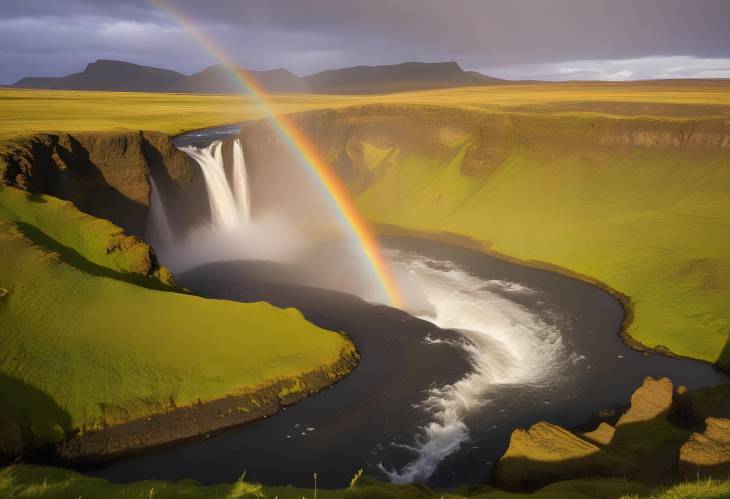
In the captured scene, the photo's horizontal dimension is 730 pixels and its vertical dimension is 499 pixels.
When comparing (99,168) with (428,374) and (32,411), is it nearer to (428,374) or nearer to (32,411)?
(32,411)

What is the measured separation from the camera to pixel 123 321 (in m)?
33.7

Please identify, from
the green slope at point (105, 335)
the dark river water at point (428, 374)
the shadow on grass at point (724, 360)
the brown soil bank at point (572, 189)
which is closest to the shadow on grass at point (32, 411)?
the green slope at point (105, 335)

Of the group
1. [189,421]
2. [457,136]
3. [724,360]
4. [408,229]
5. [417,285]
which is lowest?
[724,360]

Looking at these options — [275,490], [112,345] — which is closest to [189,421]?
[112,345]

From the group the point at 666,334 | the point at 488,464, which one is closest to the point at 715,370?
the point at 666,334

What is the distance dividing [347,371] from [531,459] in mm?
15559

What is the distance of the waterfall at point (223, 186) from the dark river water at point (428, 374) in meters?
9.78

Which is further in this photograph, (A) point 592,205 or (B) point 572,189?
(B) point 572,189

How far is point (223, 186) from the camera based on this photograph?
71688 millimetres

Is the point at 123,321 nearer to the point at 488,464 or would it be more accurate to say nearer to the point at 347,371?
the point at 347,371

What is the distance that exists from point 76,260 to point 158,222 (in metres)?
22.6

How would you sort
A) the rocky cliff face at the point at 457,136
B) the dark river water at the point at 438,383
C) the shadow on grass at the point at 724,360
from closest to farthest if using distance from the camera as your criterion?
the dark river water at the point at 438,383 < the shadow on grass at the point at 724,360 < the rocky cliff face at the point at 457,136

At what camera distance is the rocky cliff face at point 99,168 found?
4284 centimetres

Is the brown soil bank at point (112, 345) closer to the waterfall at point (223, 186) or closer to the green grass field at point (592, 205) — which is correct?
the waterfall at point (223, 186)
